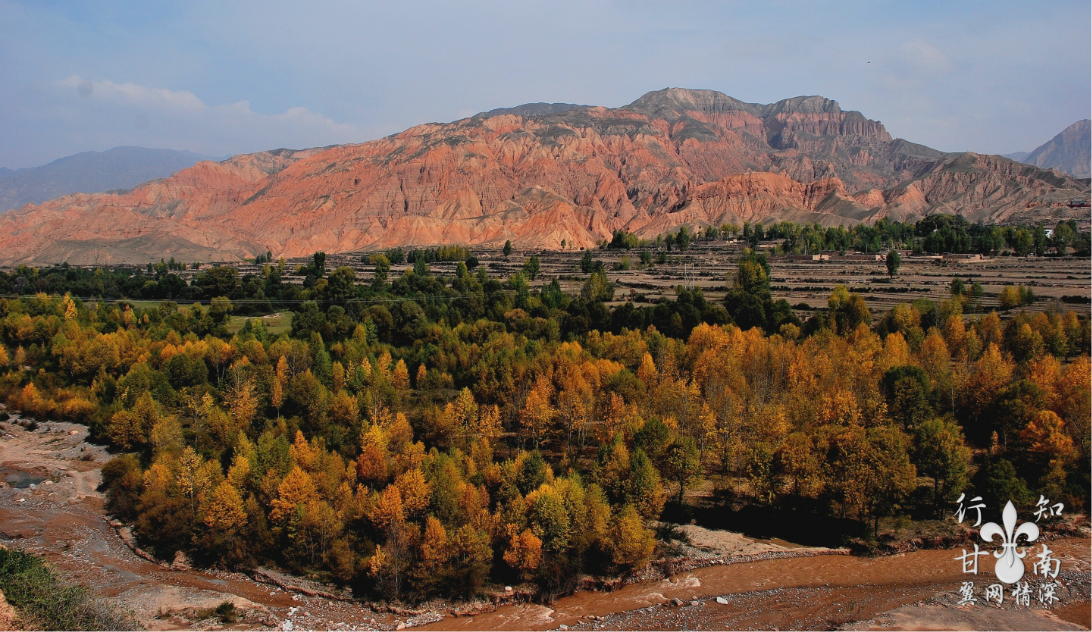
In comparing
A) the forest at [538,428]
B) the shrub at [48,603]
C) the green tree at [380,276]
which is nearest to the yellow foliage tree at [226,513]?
the forest at [538,428]

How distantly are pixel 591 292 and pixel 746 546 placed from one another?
4272 centimetres

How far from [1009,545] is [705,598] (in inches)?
376

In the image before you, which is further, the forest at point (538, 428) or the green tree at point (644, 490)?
the green tree at point (644, 490)

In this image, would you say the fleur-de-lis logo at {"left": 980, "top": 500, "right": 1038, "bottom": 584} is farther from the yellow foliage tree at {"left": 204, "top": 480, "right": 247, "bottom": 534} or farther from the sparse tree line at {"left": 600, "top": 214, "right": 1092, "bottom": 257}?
the sparse tree line at {"left": 600, "top": 214, "right": 1092, "bottom": 257}

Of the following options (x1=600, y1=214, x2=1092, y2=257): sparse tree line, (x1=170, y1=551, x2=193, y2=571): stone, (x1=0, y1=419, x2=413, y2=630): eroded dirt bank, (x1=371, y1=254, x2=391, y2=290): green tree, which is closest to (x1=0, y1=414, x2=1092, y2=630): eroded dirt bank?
(x1=0, y1=419, x2=413, y2=630): eroded dirt bank

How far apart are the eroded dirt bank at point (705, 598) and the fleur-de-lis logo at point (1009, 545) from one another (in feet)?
3.61

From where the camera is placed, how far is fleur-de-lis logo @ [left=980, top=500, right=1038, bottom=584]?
876 inches

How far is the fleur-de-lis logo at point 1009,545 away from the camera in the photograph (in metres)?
22.2

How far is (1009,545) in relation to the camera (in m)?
22.1

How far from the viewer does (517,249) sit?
145 m

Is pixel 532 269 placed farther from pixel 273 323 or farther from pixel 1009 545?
pixel 1009 545

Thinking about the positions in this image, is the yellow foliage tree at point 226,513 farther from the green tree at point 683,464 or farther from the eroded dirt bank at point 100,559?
the green tree at point 683,464

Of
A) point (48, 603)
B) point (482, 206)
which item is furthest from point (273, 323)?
point (482, 206)

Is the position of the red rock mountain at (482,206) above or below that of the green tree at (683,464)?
above
